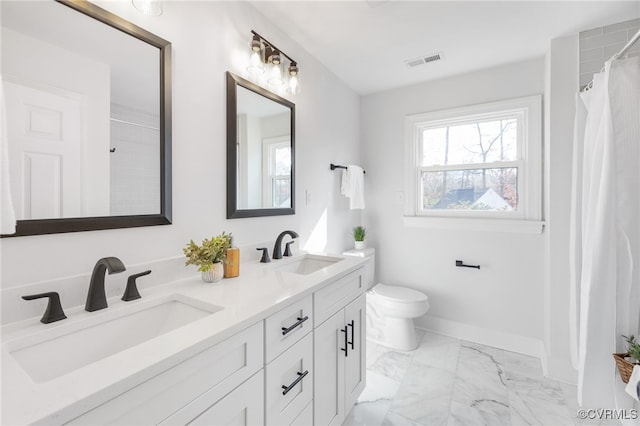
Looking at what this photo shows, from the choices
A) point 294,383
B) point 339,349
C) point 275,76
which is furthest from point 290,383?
point 275,76

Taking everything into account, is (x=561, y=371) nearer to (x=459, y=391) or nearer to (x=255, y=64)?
(x=459, y=391)

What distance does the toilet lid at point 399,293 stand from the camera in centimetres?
235

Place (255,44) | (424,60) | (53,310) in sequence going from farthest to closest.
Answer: (424,60)
(255,44)
(53,310)

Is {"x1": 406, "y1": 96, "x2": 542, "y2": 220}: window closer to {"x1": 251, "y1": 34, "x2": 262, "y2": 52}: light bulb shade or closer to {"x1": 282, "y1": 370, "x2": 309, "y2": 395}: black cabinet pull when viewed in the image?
{"x1": 251, "y1": 34, "x2": 262, "y2": 52}: light bulb shade

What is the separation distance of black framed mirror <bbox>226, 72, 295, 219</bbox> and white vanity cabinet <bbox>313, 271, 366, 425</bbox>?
66 centimetres

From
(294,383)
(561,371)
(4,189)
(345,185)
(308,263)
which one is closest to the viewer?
(4,189)

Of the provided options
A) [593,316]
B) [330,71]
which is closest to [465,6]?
[330,71]

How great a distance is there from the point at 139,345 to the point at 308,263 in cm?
119

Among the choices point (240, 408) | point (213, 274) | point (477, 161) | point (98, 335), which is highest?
point (477, 161)

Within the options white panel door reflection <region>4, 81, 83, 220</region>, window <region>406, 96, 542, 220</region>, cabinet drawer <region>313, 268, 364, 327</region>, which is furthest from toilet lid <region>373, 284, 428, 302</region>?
white panel door reflection <region>4, 81, 83, 220</region>

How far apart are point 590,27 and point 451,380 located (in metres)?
2.49

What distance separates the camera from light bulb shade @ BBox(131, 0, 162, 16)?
1.08 m

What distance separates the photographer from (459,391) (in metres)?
1.84

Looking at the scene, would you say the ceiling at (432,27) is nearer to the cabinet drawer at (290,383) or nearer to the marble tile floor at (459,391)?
the cabinet drawer at (290,383)
